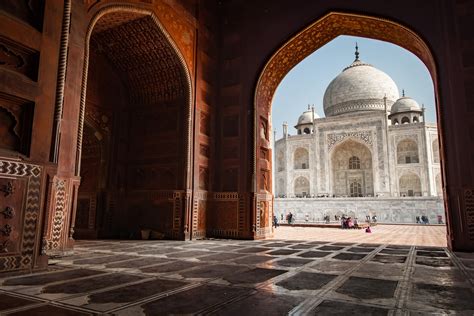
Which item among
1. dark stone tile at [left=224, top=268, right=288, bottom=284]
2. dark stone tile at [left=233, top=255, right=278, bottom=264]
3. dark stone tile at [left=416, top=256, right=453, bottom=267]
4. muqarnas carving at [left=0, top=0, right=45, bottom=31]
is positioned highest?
muqarnas carving at [left=0, top=0, right=45, bottom=31]

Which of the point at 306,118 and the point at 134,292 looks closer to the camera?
the point at 134,292

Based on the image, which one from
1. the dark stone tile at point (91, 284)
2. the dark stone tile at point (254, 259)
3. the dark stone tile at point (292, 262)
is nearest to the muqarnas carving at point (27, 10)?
the dark stone tile at point (91, 284)

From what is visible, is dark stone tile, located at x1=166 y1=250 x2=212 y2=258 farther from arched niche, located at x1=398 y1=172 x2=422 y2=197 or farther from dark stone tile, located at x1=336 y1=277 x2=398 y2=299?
arched niche, located at x1=398 y1=172 x2=422 y2=197

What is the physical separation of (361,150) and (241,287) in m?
29.6

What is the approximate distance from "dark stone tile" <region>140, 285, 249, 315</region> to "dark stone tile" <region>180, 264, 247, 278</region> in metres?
0.53

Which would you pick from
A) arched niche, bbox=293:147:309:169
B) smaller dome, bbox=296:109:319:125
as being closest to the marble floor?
arched niche, bbox=293:147:309:169

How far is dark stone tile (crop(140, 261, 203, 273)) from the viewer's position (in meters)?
3.74

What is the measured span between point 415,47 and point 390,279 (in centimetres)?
639

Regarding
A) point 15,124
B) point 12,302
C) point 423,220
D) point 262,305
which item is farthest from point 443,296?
point 423,220

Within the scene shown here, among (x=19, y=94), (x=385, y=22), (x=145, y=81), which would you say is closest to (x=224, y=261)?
(x=19, y=94)

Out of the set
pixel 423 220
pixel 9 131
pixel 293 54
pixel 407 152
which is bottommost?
pixel 423 220

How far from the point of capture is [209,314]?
2137 millimetres

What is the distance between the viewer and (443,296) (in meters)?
2.66

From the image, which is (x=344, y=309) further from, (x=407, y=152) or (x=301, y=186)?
(x=301, y=186)
